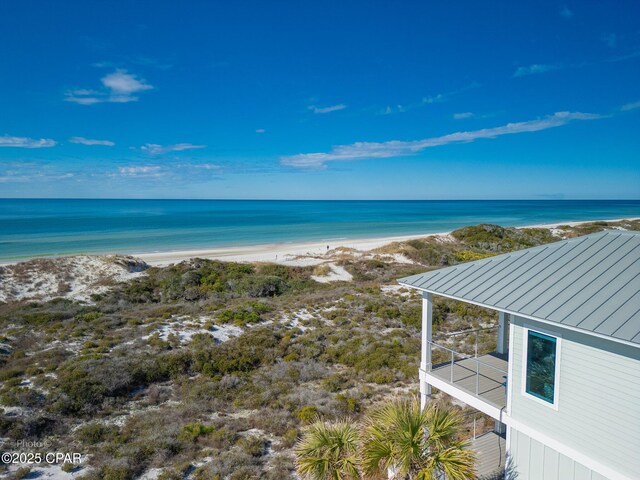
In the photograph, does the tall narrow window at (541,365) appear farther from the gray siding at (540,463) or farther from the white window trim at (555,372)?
the gray siding at (540,463)

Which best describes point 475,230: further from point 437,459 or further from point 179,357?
point 437,459

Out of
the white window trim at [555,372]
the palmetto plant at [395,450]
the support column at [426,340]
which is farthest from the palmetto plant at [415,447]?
the support column at [426,340]

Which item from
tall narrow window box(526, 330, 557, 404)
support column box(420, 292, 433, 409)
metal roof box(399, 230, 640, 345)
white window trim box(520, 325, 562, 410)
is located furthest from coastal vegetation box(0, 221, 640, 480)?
metal roof box(399, 230, 640, 345)

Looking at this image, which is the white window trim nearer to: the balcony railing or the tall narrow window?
the tall narrow window

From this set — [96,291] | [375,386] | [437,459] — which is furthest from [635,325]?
[96,291]

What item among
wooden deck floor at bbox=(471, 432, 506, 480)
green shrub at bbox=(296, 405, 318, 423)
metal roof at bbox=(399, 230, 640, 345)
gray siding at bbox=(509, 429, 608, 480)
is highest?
metal roof at bbox=(399, 230, 640, 345)
